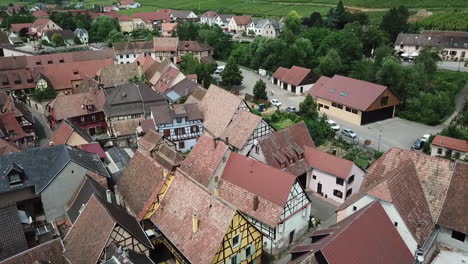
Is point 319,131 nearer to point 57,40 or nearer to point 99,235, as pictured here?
point 99,235

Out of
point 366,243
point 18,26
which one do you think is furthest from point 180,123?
point 18,26

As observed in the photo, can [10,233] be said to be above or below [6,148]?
below

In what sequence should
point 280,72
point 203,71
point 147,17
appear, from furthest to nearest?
point 147,17
point 280,72
point 203,71

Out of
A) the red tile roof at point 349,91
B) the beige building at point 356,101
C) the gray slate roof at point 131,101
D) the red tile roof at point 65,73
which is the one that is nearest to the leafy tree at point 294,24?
the red tile roof at point 349,91

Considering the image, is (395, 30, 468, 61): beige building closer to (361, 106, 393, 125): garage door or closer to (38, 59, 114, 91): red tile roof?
(361, 106, 393, 125): garage door

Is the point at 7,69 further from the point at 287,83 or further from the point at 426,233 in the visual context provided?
the point at 426,233

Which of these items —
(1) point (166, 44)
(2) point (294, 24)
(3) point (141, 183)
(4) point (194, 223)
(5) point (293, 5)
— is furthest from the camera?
(5) point (293, 5)

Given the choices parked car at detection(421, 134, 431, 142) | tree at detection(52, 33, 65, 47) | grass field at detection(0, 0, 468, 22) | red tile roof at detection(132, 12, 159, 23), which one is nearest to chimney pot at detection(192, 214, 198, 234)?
parked car at detection(421, 134, 431, 142)
